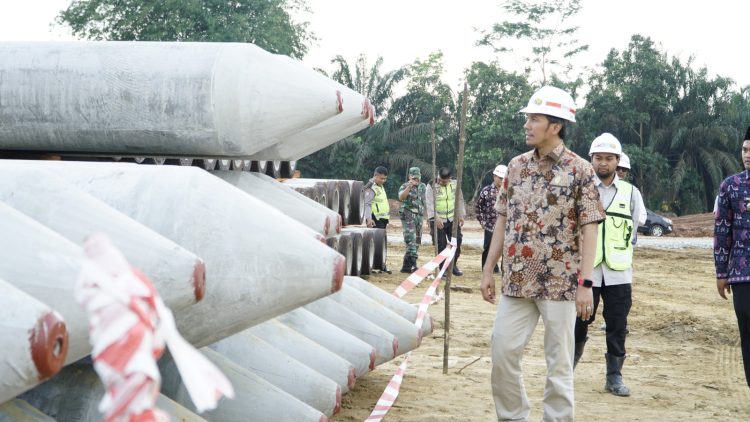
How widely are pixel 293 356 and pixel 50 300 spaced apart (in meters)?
3.01

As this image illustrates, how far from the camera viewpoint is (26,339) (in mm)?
2367

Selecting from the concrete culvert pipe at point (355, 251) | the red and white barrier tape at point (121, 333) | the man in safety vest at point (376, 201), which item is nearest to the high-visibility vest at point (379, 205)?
the man in safety vest at point (376, 201)

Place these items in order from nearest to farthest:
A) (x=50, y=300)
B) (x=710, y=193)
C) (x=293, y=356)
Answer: (x=50, y=300) → (x=293, y=356) → (x=710, y=193)

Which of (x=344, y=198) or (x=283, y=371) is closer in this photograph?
(x=283, y=371)

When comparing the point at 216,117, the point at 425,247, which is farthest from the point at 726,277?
the point at 425,247

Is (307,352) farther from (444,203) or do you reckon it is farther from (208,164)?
(444,203)

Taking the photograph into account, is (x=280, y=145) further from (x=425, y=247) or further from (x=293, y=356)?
(x=425, y=247)

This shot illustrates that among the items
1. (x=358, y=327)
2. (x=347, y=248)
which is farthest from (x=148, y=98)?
(x=347, y=248)

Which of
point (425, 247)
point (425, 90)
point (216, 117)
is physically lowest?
point (425, 247)

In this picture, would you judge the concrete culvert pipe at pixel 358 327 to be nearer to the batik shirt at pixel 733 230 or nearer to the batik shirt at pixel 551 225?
the batik shirt at pixel 551 225

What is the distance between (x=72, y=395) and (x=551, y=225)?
2.63m

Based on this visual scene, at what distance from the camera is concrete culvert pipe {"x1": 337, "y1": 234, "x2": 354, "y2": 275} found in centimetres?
1451

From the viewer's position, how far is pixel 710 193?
3741 cm

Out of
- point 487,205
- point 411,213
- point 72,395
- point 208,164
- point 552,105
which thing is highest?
point 552,105
